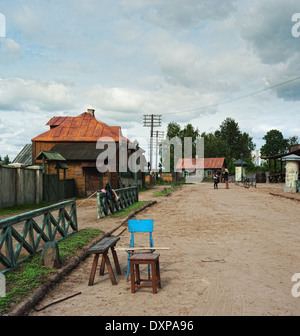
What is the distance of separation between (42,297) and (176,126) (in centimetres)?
7647

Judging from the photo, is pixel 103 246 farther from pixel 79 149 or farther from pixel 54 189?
pixel 79 149

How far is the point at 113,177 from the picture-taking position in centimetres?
2983

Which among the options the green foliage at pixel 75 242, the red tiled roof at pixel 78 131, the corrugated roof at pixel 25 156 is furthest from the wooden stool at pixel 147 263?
the corrugated roof at pixel 25 156

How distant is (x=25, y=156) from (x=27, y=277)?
31.8m

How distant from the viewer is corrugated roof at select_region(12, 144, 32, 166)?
3438cm

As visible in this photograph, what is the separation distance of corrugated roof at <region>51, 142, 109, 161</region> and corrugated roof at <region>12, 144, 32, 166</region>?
17.7 feet

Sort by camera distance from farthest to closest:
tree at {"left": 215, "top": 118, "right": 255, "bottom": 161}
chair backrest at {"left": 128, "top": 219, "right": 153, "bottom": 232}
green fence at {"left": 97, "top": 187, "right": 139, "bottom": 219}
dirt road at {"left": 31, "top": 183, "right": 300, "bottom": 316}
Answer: tree at {"left": 215, "top": 118, "right": 255, "bottom": 161}
green fence at {"left": 97, "top": 187, "right": 139, "bottom": 219}
chair backrest at {"left": 128, "top": 219, "right": 153, "bottom": 232}
dirt road at {"left": 31, "top": 183, "right": 300, "bottom": 316}

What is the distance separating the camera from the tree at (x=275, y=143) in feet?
330

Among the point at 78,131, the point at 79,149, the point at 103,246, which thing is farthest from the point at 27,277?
the point at 78,131

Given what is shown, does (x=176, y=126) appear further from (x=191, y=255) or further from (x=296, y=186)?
(x=191, y=255)

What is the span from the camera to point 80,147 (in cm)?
3028

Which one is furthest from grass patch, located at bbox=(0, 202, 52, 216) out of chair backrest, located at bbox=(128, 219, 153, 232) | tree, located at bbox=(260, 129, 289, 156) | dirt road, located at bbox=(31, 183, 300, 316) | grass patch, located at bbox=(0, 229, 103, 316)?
tree, located at bbox=(260, 129, 289, 156)

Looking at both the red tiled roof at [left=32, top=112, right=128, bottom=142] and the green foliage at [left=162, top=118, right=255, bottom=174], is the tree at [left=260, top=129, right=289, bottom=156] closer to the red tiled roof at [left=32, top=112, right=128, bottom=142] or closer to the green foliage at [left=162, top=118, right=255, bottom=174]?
the green foliage at [left=162, top=118, right=255, bottom=174]
